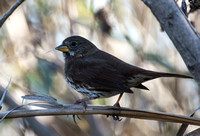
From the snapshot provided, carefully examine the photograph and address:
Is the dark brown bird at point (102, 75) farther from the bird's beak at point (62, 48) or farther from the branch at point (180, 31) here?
the branch at point (180, 31)

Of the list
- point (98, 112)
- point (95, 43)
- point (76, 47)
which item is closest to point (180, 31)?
point (98, 112)

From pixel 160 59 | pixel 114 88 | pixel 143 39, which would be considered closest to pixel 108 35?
pixel 143 39

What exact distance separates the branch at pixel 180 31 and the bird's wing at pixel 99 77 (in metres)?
0.80

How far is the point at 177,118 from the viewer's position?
2123 millimetres

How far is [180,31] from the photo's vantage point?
2.15 meters

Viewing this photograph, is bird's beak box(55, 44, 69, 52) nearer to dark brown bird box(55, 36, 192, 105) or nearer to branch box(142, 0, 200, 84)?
dark brown bird box(55, 36, 192, 105)

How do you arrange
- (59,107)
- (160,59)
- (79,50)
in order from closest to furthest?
(59,107), (79,50), (160,59)

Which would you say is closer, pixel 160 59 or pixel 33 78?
pixel 33 78

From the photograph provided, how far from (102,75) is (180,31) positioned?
3.90 feet

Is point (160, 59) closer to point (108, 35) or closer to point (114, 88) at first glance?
point (108, 35)

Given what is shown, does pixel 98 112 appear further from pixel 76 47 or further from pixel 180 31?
pixel 76 47

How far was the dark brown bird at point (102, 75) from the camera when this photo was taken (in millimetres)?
2979

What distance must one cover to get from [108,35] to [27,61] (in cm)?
119

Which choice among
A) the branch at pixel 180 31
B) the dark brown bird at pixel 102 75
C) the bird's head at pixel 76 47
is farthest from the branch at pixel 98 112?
the bird's head at pixel 76 47
